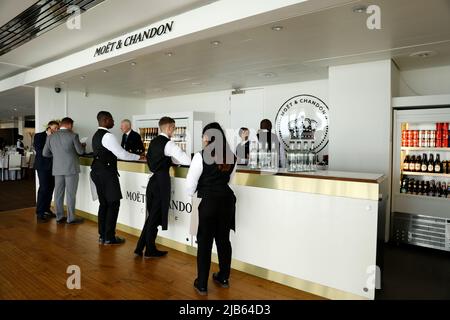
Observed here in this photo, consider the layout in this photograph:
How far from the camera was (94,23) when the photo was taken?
3.69 m

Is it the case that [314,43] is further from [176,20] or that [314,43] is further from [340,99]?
[176,20]

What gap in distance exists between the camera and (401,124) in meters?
4.05

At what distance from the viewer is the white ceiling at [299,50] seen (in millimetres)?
2752

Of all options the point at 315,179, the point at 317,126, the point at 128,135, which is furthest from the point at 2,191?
Result: the point at 315,179

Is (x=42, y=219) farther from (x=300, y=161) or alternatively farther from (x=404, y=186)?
(x=404, y=186)

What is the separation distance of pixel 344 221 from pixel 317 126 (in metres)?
3.22

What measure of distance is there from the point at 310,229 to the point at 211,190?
92cm

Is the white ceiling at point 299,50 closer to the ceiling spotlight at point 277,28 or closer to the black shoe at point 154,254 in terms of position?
the ceiling spotlight at point 277,28

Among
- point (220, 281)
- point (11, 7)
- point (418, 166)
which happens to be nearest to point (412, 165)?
point (418, 166)

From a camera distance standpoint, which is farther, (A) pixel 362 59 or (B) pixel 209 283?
(A) pixel 362 59

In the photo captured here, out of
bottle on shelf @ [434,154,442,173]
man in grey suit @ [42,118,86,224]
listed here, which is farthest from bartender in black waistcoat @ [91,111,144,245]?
bottle on shelf @ [434,154,442,173]

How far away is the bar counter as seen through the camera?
241 cm

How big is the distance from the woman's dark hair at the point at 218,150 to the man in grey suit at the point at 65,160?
2.88 meters
